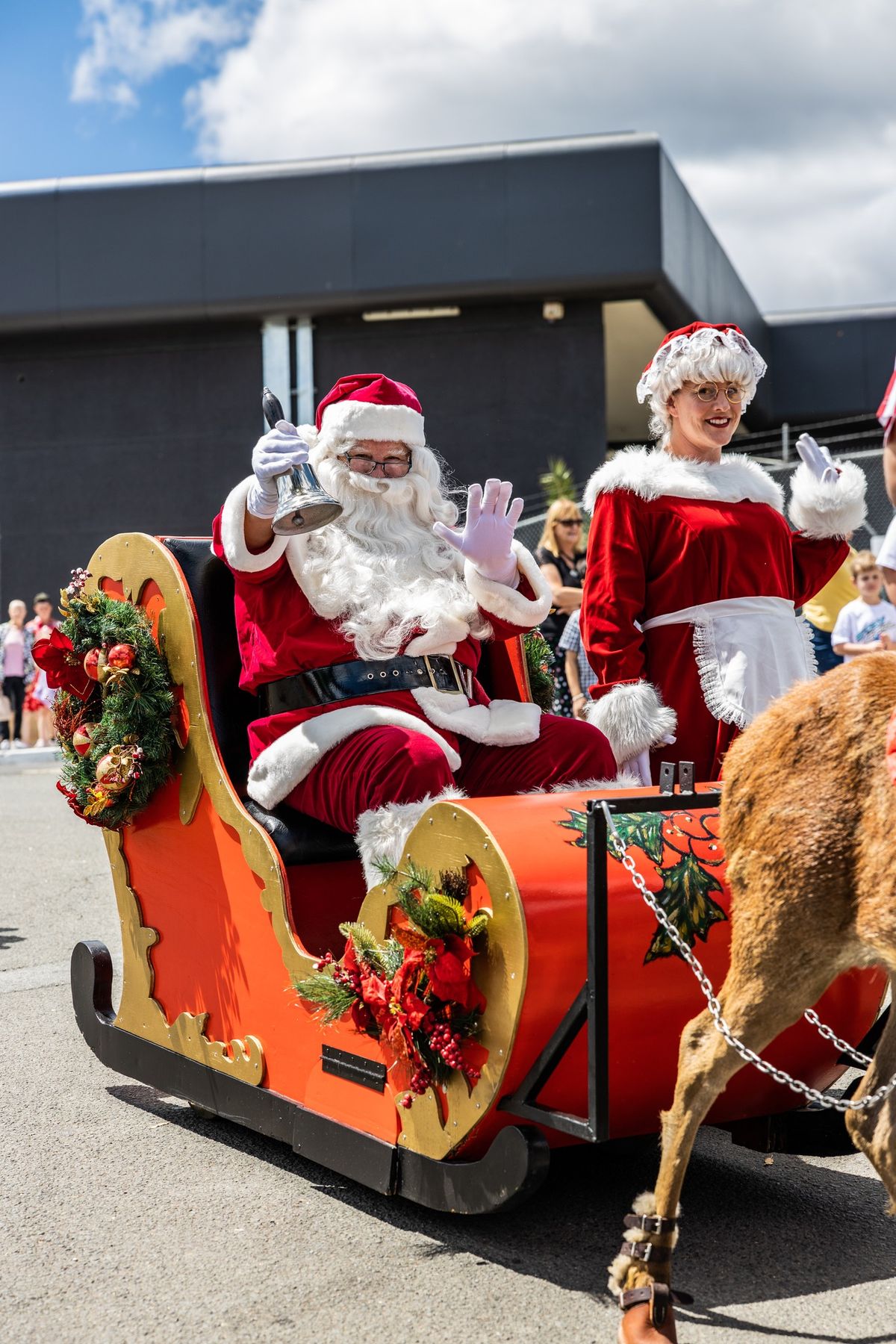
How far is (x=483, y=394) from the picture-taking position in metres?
20.3

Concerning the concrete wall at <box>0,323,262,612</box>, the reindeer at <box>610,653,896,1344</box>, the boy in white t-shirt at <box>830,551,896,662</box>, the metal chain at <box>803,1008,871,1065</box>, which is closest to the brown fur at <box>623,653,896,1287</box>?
the reindeer at <box>610,653,896,1344</box>

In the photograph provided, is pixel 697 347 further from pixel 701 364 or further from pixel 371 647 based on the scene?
pixel 371 647

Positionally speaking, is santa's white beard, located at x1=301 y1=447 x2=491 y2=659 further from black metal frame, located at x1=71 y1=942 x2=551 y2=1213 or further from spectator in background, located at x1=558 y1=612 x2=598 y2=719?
spectator in background, located at x1=558 y1=612 x2=598 y2=719

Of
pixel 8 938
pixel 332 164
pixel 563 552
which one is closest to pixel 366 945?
pixel 8 938

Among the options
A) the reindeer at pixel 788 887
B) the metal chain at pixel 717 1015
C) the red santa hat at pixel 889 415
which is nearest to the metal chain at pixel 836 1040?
the metal chain at pixel 717 1015

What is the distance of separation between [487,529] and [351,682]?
55 cm

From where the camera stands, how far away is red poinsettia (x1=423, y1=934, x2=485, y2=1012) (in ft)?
9.43

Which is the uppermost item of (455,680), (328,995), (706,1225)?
(455,680)

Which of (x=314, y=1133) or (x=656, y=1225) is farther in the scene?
(x=314, y=1133)

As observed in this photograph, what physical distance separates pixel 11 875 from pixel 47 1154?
4.39 metres

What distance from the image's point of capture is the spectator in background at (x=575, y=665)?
27.3 ft

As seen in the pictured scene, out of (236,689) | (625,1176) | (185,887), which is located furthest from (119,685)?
(625,1176)

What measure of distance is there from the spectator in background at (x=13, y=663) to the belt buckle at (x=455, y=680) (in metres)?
12.5

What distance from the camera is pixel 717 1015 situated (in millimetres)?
2582
